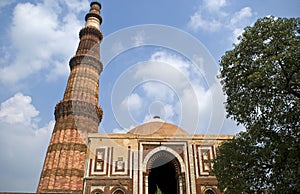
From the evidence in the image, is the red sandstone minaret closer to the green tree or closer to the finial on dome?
the finial on dome

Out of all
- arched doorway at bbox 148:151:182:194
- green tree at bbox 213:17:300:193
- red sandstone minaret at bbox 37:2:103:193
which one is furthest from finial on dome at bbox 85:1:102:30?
green tree at bbox 213:17:300:193

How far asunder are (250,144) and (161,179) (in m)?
12.6

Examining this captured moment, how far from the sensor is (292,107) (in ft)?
27.3

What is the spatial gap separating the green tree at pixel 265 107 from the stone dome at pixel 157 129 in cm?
889

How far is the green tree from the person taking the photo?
8.06 metres

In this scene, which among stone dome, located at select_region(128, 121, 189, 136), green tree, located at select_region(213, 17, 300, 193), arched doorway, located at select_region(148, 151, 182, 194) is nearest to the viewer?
green tree, located at select_region(213, 17, 300, 193)

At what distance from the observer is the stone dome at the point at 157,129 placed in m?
18.6

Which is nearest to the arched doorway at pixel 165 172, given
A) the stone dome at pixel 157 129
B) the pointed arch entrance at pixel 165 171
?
the pointed arch entrance at pixel 165 171

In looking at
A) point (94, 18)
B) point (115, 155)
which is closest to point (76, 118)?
point (115, 155)

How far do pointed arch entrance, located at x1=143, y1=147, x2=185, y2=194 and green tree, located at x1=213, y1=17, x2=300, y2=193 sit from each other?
20.0ft

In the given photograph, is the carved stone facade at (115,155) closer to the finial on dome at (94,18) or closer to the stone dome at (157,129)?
the stone dome at (157,129)

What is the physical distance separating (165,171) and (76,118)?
876 cm

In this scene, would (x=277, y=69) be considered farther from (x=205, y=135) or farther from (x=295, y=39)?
(x=205, y=135)

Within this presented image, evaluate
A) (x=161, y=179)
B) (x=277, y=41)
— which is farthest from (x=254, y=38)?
(x=161, y=179)
